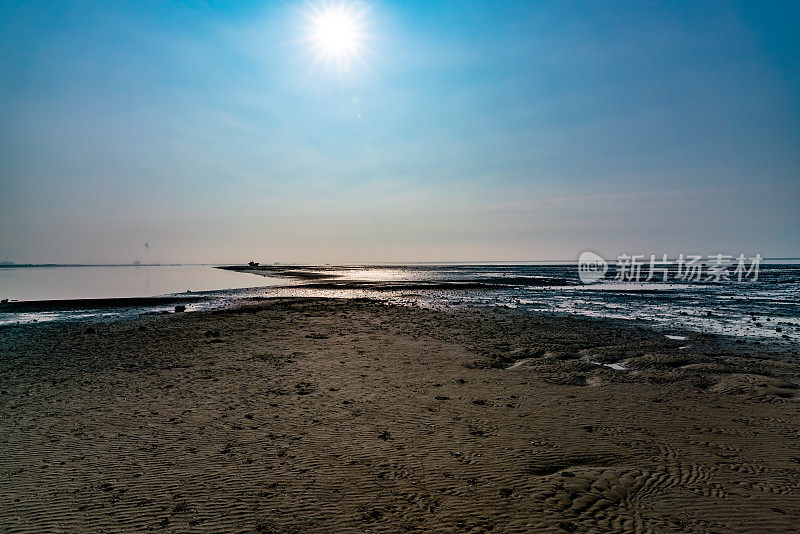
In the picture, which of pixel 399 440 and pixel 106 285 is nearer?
pixel 399 440

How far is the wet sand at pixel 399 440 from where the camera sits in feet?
18.5

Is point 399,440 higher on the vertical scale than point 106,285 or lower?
higher

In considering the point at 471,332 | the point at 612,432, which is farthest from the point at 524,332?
the point at 612,432

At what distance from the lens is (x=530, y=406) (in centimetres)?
983

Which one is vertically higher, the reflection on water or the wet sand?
the wet sand

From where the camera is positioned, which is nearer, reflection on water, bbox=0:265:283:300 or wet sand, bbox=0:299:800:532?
wet sand, bbox=0:299:800:532

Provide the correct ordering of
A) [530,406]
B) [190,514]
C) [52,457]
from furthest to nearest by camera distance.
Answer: [530,406] → [52,457] → [190,514]

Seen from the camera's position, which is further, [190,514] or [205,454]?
[205,454]

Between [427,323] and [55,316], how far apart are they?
936 inches

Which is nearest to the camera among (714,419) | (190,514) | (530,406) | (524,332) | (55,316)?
(190,514)

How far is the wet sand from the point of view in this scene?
5.64 metres

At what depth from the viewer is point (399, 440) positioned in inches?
310

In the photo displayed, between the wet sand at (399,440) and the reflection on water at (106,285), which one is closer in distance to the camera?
the wet sand at (399,440)

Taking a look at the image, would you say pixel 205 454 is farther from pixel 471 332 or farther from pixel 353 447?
pixel 471 332
